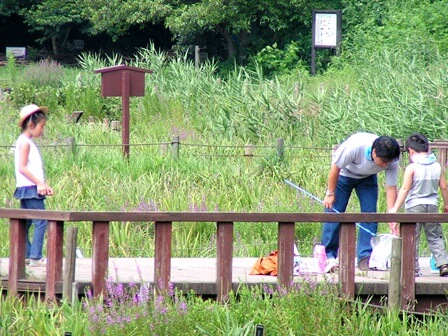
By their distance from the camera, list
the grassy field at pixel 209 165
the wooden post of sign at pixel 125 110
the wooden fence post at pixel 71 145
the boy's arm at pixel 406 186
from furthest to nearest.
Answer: the wooden post of sign at pixel 125 110, the wooden fence post at pixel 71 145, the boy's arm at pixel 406 186, the grassy field at pixel 209 165

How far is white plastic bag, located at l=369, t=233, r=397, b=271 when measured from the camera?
25.2 ft

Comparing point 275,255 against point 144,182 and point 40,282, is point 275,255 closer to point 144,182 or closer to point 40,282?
point 40,282

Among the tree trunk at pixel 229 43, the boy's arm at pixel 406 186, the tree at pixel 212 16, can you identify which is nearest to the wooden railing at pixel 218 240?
the boy's arm at pixel 406 186

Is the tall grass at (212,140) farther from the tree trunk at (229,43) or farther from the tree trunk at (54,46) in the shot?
the tree trunk at (54,46)

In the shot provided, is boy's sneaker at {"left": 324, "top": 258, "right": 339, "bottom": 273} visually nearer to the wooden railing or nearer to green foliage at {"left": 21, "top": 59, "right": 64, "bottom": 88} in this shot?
the wooden railing

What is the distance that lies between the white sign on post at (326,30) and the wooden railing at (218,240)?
1957 centimetres

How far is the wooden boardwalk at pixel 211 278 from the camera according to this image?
7176mm

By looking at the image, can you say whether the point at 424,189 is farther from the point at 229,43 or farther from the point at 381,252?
the point at 229,43

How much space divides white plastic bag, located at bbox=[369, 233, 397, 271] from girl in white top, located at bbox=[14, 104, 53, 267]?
7.87 feet

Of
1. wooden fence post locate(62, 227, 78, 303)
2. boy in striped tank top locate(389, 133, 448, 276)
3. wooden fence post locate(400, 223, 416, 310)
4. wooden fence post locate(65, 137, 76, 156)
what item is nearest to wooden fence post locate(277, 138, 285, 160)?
wooden fence post locate(65, 137, 76, 156)

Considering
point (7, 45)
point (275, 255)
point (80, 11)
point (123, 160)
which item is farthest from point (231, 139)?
point (7, 45)

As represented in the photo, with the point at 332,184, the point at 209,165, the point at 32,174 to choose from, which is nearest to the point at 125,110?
the point at 209,165

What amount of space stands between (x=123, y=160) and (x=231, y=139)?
274cm

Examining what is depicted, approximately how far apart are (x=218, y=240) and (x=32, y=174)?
161 cm
